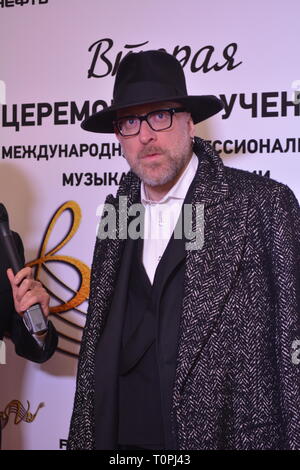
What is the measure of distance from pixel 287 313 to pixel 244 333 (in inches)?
3.9

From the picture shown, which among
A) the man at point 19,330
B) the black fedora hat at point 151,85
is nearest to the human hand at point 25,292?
the man at point 19,330

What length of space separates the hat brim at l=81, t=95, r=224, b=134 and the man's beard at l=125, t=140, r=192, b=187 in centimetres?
12

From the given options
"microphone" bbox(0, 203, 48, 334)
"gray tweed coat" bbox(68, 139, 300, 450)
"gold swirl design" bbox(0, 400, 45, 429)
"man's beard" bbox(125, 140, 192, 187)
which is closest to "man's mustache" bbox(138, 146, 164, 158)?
"man's beard" bbox(125, 140, 192, 187)

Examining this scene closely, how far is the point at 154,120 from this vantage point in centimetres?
141

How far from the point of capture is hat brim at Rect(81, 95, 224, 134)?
4.57 feet

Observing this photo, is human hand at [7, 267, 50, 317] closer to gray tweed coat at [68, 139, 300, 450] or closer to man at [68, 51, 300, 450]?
man at [68, 51, 300, 450]

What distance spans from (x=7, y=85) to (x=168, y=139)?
86 cm

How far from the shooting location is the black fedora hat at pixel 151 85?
1.38 meters

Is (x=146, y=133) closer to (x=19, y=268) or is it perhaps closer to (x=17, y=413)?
(x=19, y=268)

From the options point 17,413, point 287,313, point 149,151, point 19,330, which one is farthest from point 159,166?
point 17,413

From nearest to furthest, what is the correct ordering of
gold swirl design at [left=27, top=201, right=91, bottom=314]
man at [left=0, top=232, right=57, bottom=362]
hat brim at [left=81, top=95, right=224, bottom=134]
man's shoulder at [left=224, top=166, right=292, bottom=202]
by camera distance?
man's shoulder at [left=224, top=166, right=292, bottom=202]
hat brim at [left=81, top=95, right=224, bottom=134]
man at [left=0, top=232, right=57, bottom=362]
gold swirl design at [left=27, top=201, right=91, bottom=314]

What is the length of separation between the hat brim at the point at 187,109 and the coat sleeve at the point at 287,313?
33 centimetres

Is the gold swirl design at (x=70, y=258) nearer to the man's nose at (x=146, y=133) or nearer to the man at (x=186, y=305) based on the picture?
the man at (x=186, y=305)

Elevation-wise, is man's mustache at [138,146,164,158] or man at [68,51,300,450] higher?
man's mustache at [138,146,164,158]
